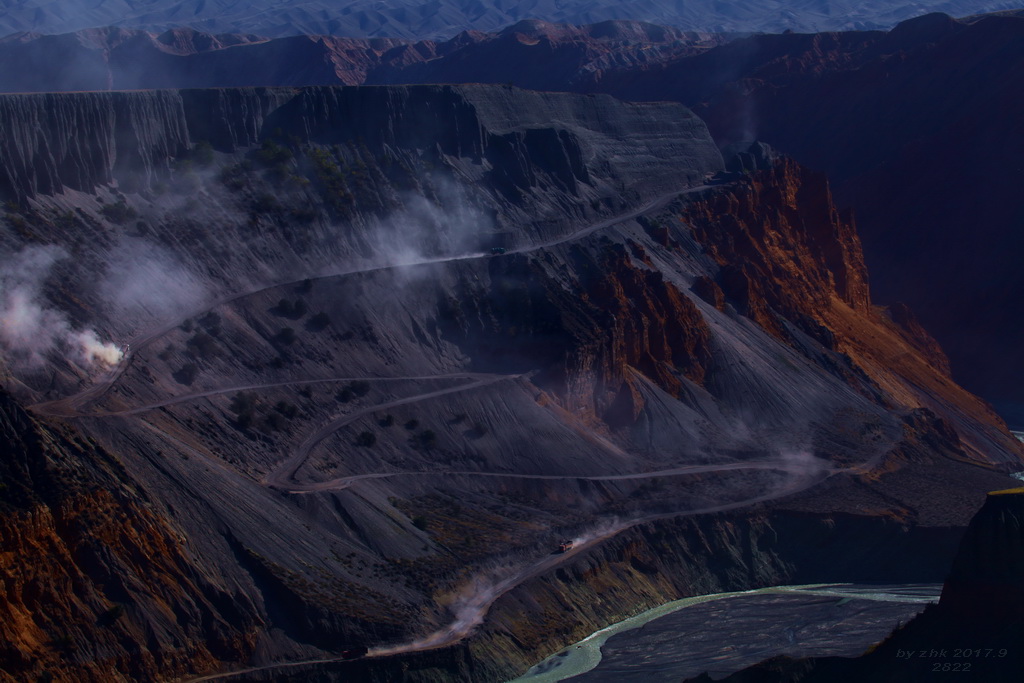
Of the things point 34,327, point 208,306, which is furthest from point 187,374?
point 34,327

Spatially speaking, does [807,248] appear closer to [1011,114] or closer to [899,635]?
[1011,114]

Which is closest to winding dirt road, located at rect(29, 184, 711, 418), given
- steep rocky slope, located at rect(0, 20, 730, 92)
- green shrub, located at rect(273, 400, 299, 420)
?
green shrub, located at rect(273, 400, 299, 420)

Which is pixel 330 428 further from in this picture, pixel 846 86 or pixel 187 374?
pixel 846 86

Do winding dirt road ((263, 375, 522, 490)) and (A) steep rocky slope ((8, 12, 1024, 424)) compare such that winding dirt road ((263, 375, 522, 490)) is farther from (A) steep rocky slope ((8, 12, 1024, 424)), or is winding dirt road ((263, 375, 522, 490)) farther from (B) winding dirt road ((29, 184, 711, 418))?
(A) steep rocky slope ((8, 12, 1024, 424))

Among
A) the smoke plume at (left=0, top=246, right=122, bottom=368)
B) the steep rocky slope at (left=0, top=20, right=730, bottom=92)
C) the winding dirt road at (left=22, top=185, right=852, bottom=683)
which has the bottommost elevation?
the winding dirt road at (left=22, top=185, right=852, bottom=683)

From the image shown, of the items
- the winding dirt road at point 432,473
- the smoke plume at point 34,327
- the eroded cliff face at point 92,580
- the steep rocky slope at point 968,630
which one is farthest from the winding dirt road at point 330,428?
the steep rocky slope at point 968,630

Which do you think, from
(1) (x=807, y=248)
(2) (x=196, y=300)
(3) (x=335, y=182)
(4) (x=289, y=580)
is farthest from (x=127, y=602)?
(1) (x=807, y=248)

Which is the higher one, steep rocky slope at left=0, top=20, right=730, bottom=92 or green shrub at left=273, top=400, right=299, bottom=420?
steep rocky slope at left=0, top=20, right=730, bottom=92

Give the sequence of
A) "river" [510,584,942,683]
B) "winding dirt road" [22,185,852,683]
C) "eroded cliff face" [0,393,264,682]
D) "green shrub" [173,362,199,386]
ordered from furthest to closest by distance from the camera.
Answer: "green shrub" [173,362,199,386] < "river" [510,584,942,683] < "winding dirt road" [22,185,852,683] < "eroded cliff face" [0,393,264,682]

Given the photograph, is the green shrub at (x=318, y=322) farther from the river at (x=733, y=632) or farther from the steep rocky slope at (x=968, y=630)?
the steep rocky slope at (x=968, y=630)
